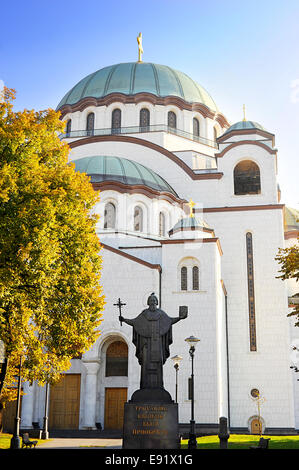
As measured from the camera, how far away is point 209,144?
36812mm

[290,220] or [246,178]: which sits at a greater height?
[246,178]

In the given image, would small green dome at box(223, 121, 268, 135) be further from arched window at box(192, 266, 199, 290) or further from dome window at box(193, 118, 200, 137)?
arched window at box(192, 266, 199, 290)

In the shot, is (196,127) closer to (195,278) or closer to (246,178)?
(246,178)

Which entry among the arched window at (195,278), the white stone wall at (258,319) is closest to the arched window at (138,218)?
the white stone wall at (258,319)

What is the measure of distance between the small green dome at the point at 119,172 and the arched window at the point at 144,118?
5703 millimetres

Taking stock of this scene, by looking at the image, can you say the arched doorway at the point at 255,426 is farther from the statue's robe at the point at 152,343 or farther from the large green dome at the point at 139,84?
the large green dome at the point at 139,84

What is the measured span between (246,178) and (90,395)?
615 inches

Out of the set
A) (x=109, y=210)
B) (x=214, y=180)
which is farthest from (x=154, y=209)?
(x=214, y=180)

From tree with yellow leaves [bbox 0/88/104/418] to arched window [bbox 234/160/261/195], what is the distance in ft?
58.1

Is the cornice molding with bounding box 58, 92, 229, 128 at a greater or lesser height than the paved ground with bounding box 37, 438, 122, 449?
greater

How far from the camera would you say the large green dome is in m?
37.4

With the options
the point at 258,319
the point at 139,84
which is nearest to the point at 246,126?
the point at 139,84

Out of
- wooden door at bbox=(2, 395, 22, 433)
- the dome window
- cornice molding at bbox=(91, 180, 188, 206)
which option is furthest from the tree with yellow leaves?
the dome window

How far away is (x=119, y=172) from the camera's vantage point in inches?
1151
